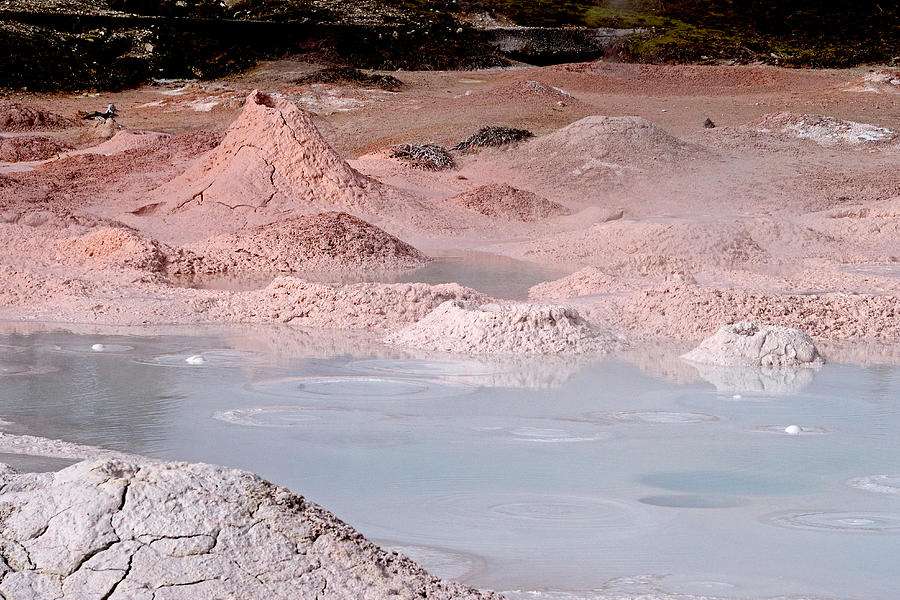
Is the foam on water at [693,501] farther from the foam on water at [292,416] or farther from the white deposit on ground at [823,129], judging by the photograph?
the white deposit on ground at [823,129]

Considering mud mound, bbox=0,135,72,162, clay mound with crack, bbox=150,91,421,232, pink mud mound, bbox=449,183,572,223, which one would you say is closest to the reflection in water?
clay mound with crack, bbox=150,91,421,232

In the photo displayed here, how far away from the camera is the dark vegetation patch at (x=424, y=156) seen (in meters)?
14.8

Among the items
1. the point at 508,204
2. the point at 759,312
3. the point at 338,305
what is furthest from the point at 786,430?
the point at 508,204

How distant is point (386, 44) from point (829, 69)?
10494mm

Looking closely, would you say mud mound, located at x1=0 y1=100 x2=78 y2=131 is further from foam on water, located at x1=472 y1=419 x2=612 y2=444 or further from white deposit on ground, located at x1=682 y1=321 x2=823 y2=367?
foam on water, located at x1=472 y1=419 x2=612 y2=444

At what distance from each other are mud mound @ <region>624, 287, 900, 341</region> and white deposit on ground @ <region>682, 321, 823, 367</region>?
1.82ft

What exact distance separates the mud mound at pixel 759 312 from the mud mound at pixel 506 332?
56 cm

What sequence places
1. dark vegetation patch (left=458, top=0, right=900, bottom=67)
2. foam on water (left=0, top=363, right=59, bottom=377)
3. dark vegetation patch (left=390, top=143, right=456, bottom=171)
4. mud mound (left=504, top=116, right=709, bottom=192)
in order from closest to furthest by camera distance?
foam on water (left=0, top=363, right=59, bottom=377), mud mound (left=504, top=116, right=709, bottom=192), dark vegetation patch (left=390, top=143, right=456, bottom=171), dark vegetation patch (left=458, top=0, right=900, bottom=67)

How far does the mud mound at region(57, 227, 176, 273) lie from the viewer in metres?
8.16

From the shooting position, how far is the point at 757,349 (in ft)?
17.6

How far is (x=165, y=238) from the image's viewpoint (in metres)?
10.6

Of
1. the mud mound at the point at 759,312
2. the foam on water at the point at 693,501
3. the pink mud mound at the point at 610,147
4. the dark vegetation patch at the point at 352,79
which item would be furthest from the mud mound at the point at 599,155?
the foam on water at the point at 693,501

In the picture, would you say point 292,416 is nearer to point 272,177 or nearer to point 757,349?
point 757,349

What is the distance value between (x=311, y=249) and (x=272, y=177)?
2.83 m
